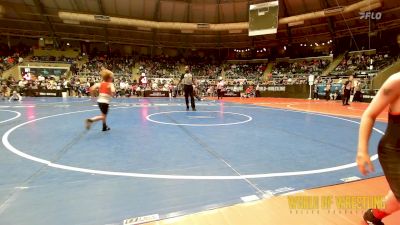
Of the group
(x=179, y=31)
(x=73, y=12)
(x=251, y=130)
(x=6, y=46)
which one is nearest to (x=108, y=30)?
(x=73, y=12)

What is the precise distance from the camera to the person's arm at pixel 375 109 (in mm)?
1671

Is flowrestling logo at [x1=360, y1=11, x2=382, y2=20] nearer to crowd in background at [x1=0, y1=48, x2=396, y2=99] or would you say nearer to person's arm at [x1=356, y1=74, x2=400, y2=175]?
crowd in background at [x1=0, y1=48, x2=396, y2=99]

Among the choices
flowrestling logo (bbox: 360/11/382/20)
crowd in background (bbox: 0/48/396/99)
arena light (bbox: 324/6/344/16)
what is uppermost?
arena light (bbox: 324/6/344/16)

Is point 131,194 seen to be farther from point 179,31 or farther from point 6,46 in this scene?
point 6,46

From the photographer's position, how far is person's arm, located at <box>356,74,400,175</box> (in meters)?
1.67

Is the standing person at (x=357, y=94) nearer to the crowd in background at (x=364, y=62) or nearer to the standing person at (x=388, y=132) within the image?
the crowd in background at (x=364, y=62)

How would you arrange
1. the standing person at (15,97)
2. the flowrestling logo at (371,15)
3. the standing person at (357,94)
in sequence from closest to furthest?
the standing person at (15,97) → the standing person at (357,94) → the flowrestling logo at (371,15)

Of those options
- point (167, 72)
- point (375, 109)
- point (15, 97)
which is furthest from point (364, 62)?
point (15, 97)

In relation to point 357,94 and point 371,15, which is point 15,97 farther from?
point 371,15

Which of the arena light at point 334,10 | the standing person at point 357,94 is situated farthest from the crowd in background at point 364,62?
the standing person at point 357,94

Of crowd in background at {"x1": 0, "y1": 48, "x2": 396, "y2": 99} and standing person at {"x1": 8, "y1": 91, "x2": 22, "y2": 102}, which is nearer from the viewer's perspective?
standing person at {"x1": 8, "y1": 91, "x2": 22, "y2": 102}

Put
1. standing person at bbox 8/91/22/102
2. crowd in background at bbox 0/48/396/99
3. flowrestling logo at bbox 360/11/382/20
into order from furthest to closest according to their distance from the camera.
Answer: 1. crowd in background at bbox 0/48/396/99
2. flowrestling logo at bbox 360/11/382/20
3. standing person at bbox 8/91/22/102

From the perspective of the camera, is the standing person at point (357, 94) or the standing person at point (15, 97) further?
the standing person at point (357, 94)

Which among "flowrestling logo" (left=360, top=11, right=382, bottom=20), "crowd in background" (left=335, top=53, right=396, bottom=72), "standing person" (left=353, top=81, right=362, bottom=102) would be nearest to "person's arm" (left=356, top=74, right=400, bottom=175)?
"standing person" (left=353, top=81, right=362, bottom=102)
